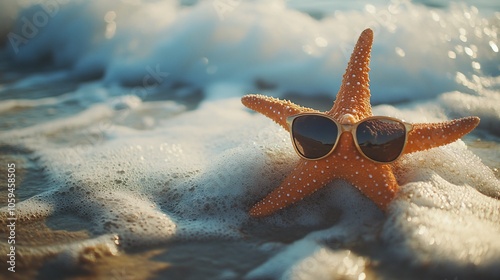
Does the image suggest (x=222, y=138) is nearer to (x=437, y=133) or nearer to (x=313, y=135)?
(x=313, y=135)

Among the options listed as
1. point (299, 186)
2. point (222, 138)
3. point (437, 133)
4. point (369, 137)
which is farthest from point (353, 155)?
point (222, 138)

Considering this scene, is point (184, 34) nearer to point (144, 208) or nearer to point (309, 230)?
point (144, 208)

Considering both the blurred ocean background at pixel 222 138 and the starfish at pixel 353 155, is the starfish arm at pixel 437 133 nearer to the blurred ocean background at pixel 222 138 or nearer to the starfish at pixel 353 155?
the starfish at pixel 353 155

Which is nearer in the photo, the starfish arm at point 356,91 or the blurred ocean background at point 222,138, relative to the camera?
the blurred ocean background at point 222,138

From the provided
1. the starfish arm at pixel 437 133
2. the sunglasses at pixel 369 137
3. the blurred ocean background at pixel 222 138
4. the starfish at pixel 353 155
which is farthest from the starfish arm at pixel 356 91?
the blurred ocean background at pixel 222 138

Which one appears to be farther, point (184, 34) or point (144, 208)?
point (184, 34)

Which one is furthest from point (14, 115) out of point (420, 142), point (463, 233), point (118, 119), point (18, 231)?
point (463, 233)

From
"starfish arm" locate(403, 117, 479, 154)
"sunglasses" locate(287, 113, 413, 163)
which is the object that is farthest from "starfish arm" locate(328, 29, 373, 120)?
"starfish arm" locate(403, 117, 479, 154)
